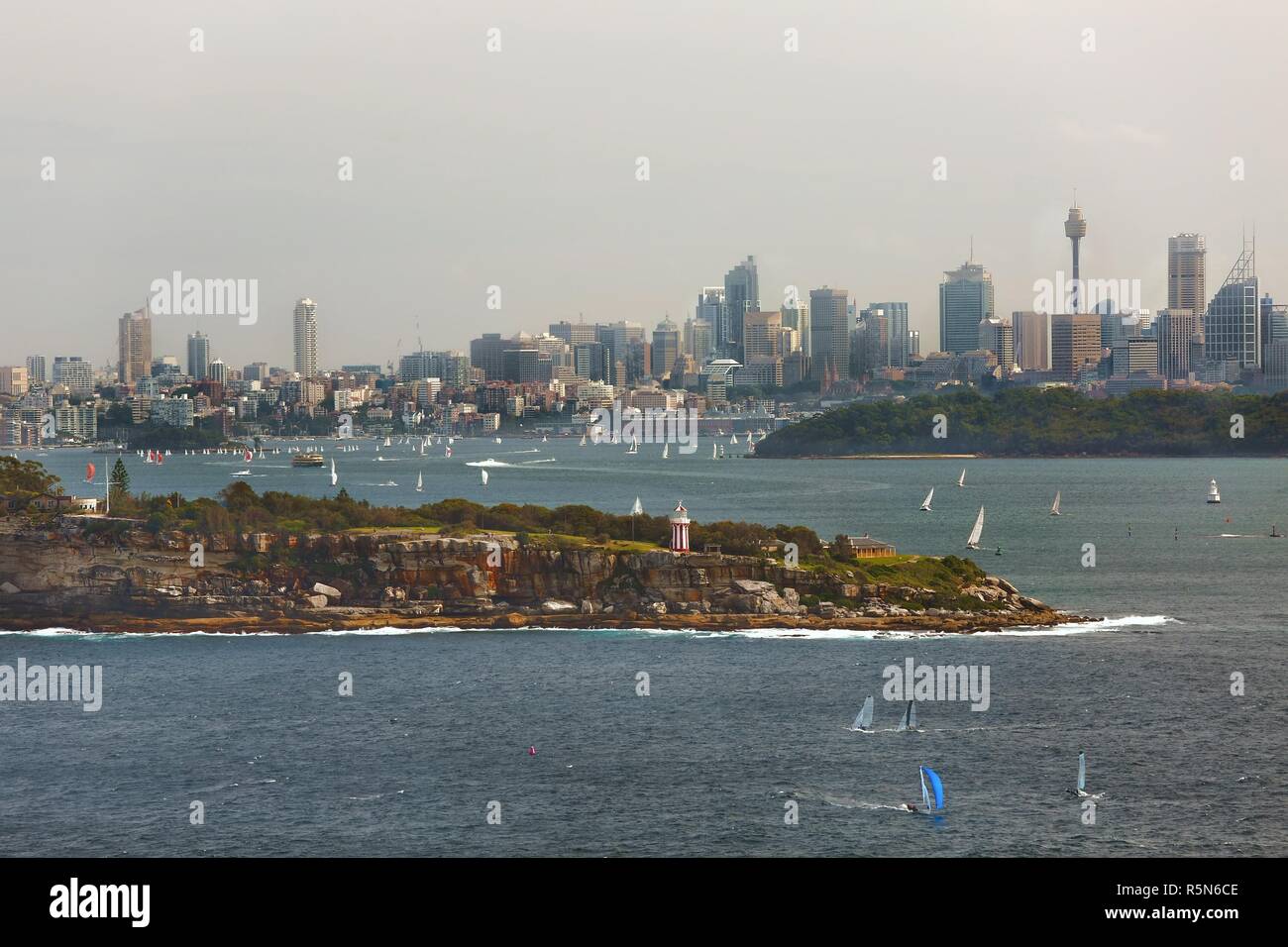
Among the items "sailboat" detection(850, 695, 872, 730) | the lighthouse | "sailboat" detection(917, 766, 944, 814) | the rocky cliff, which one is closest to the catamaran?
"sailboat" detection(850, 695, 872, 730)

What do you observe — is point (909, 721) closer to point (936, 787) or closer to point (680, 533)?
point (936, 787)

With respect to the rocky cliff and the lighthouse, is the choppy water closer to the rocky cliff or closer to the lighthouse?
the rocky cliff

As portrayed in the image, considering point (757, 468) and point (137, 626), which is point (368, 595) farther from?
point (757, 468)

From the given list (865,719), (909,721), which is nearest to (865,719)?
(865,719)

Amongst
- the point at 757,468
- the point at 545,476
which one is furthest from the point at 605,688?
the point at 757,468
